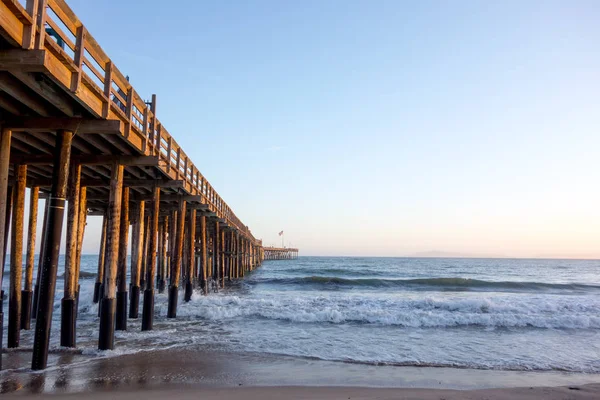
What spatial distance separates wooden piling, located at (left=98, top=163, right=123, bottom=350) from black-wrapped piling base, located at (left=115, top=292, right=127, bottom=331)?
2128 millimetres

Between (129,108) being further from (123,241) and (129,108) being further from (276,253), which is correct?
(276,253)

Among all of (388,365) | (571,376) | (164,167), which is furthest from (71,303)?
(571,376)

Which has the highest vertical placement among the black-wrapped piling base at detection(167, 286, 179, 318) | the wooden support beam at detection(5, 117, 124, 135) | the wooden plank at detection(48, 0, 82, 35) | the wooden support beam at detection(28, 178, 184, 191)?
the wooden plank at detection(48, 0, 82, 35)

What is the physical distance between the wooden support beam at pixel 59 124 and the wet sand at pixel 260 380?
13.3 ft

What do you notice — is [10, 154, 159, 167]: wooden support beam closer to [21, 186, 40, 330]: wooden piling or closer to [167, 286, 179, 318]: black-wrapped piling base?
[21, 186, 40, 330]: wooden piling

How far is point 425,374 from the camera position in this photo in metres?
8.20

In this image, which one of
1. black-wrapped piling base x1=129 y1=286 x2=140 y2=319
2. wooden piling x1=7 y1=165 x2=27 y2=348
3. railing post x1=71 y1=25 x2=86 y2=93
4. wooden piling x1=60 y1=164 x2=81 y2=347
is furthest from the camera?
black-wrapped piling base x1=129 y1=286 x2=140 y2=319

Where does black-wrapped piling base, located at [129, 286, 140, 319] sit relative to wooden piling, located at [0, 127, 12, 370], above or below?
below

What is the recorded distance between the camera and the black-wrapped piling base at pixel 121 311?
36.8ft

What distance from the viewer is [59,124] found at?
281 inches

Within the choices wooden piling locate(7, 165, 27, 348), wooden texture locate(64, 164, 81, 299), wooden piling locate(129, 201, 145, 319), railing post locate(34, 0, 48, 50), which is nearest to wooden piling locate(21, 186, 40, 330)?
wooden piling locate(7, 165, 27, 348)

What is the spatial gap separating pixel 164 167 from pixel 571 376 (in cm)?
1000

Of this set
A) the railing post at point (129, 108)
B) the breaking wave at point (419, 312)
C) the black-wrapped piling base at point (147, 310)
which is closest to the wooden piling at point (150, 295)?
the black-wrapped piling base at point (147, 310)

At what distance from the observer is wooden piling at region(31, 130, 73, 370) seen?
22.9ft
